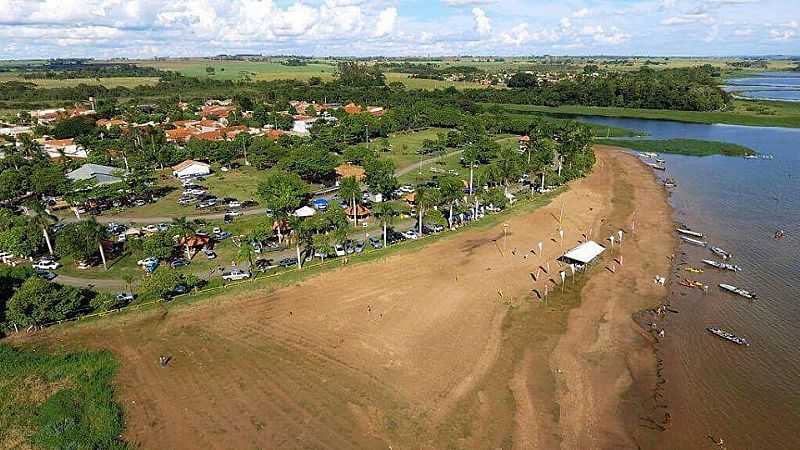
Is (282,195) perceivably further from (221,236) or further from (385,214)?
(385,214)

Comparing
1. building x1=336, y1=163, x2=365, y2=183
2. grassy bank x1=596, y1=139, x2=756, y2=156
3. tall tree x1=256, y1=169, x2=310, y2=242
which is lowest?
grassy bank x1=596, y1=139, x2=756, y2=156

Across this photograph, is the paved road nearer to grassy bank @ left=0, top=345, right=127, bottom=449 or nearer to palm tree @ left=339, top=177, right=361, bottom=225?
palm tree @ left=339, top=177, right=361, bottom=225

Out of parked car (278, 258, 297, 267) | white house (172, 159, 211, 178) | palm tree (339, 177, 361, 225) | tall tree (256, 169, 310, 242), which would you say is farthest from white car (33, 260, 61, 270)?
white house (172, 159, 211, 178)

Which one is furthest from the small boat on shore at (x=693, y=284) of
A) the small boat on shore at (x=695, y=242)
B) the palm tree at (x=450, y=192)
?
the palm tree at (x=450, y=192)

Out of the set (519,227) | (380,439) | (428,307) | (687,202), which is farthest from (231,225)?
(687,202)

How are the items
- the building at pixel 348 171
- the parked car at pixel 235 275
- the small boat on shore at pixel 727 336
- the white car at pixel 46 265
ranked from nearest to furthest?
1. the small boat on shore at pixel 727 336
2. the parked car at pixel 235 275
3. the white car at pixel 46 265
4. the building at pixel 348 171

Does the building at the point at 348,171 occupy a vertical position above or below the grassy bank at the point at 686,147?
above

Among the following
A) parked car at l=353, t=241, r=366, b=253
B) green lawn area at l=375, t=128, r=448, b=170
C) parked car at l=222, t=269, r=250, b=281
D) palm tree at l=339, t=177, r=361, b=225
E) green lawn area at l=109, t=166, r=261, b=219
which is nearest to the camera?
parked car at l=222, t=269, r=250, b=281

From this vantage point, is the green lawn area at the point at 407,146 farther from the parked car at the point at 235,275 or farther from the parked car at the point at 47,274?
the parked car at the point at 47,274
